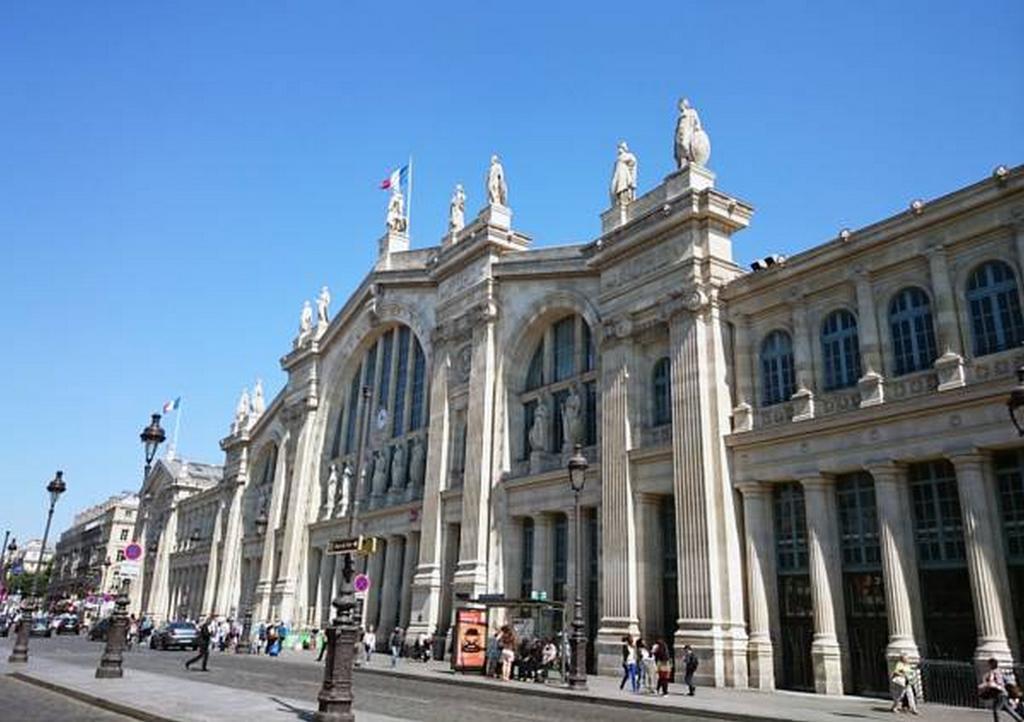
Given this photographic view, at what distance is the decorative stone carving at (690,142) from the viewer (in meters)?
28.5

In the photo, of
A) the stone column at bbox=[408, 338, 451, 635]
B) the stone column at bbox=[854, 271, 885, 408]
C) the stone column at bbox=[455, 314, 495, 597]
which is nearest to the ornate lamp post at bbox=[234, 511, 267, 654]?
the stone column at bbox=[408, 338, 451, 635]

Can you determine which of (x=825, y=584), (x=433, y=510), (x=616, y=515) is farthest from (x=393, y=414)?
(x=825, y=584)

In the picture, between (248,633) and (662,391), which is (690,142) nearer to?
(662,391)

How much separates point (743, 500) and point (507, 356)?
540 inches

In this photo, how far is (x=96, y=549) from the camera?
396 ft

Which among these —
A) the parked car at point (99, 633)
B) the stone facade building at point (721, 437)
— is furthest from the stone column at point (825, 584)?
the parked car at point (99, 633)

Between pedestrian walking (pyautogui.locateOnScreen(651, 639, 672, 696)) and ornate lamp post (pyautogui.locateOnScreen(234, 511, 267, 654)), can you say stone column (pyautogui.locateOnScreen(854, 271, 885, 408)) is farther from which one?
ornate lamp post (pyautogui.locateOnScreen(234, 511, 267, 654))

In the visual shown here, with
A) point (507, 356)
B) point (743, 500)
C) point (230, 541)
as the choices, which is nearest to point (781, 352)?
point (743, 500)

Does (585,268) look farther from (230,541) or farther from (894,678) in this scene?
(230,541)

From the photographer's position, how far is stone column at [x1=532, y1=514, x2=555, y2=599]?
104 ft

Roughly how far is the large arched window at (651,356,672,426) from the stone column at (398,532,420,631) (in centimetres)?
1589

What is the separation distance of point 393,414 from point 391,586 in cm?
917

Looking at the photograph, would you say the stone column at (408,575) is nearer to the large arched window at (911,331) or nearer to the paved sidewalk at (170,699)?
the paved sidewalk at (170,699)

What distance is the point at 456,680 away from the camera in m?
25.0
